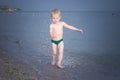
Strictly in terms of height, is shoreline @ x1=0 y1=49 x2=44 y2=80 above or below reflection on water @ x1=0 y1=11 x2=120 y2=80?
above

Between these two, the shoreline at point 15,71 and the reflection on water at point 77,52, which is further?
the reflection on water at point 77,52

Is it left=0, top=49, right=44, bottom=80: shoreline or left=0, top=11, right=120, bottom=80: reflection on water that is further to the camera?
left=0, top=11, right=120, bottom=80: reflection on water

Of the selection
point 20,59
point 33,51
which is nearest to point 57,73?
point 20,59

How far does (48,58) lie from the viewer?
8.56 metres

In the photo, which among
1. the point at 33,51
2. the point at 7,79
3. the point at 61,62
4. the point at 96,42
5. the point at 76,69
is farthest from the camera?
the point at 96,42

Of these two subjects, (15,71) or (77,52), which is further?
(77,52)

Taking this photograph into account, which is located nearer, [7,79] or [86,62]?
[7,79]

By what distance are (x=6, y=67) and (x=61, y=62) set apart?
1.54 m

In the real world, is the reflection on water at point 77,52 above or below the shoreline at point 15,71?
below

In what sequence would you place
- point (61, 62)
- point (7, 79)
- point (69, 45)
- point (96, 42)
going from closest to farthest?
point (7, 79) < point (61, 62) < point (69, 45) < point (96, 42)

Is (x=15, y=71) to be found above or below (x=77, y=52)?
above

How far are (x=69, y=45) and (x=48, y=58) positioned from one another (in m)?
2.09

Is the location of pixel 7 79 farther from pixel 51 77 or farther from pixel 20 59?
pixel 20 59

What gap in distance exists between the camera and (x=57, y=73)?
717cm
